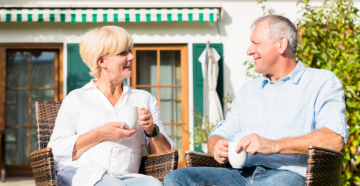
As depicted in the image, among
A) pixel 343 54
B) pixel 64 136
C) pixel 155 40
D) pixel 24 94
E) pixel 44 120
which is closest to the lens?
pixel 64 136

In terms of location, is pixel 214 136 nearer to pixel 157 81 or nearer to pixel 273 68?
pixel 273 68

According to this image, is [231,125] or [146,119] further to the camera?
[231,125]

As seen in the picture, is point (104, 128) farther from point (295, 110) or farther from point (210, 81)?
point (210, 81)

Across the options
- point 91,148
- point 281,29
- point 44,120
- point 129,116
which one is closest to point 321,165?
point 281,29

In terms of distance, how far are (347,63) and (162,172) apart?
8.20 ft

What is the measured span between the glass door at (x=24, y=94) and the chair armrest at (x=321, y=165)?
491cm

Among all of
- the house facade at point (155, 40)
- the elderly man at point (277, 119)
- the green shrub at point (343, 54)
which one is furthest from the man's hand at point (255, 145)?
the house facade at point (155, 40)

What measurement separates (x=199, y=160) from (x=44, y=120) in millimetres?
1008

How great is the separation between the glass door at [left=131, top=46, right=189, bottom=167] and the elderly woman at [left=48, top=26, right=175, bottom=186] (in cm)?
333

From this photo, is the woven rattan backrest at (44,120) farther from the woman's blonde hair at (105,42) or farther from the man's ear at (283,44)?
the man's ear at (283,44)

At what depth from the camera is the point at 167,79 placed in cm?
550

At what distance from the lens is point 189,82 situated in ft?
Answer: 17.5

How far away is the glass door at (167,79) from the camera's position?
17.8 ft

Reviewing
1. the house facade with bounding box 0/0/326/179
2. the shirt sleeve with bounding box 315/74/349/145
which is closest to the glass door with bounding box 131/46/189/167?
the house facade with bounding box 0/0/326/179
